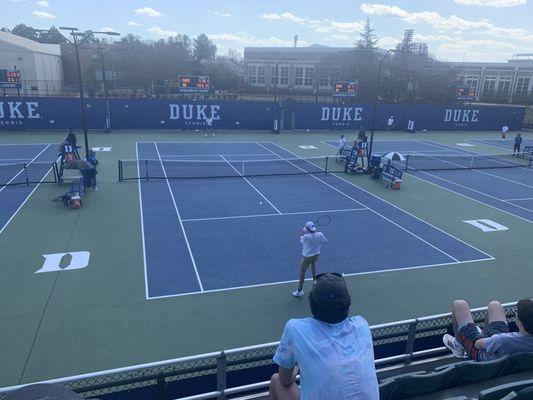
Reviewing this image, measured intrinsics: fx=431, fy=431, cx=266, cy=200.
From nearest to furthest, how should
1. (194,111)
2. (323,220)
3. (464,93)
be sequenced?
1. (323,220)
2. (194,111)
3. (464,93)

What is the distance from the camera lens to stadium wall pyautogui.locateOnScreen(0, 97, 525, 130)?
3447cm

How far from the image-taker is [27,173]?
20.7 metres

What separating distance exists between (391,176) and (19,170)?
18.9m

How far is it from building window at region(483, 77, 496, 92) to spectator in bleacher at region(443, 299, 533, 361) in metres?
89.9

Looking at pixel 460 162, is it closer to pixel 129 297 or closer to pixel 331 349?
pixel 129 297

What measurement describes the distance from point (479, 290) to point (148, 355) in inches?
327

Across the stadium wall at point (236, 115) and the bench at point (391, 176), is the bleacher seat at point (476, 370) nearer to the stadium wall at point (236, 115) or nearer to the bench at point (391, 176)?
the bench at point (391, 176)

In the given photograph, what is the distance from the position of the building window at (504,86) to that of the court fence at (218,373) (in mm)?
87658

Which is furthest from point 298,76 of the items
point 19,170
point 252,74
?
point 19,170

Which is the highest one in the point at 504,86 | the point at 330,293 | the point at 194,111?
the point at 504,86

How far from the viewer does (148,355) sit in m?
8.09

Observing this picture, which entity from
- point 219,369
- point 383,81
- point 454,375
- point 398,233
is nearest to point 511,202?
point 398,233

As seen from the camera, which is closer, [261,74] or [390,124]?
[390,124]

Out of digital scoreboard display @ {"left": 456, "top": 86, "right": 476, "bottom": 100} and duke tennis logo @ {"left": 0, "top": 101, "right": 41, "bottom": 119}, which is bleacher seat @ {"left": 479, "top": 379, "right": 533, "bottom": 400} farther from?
digital scoreboard display @ {"left": 456, "top": 86, "right": 476, "bottom": 100}
